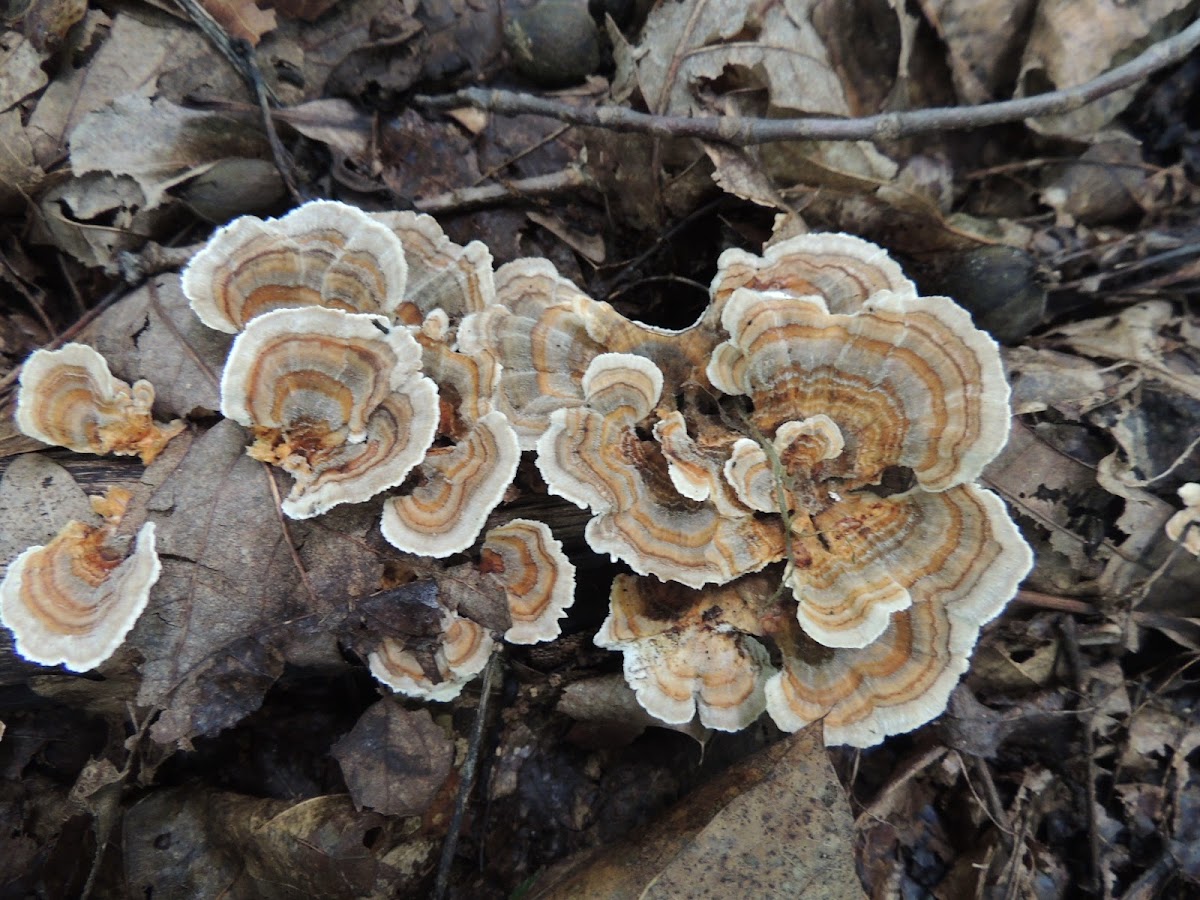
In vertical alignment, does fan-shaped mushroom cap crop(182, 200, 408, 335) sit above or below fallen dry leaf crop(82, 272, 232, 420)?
above

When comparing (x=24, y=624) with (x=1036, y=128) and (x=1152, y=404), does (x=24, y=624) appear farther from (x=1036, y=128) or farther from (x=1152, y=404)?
(x=1036, y=128)

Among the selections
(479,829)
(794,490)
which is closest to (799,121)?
(794,490)

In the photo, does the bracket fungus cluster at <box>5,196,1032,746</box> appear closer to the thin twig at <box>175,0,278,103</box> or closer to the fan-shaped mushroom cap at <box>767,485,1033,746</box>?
the fan-shaped mushroom cap at <box>767,485,1033,746</box>

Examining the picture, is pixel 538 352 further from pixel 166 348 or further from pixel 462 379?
pixel 166 348

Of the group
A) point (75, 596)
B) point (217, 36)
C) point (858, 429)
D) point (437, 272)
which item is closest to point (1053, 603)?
point (858, 429)

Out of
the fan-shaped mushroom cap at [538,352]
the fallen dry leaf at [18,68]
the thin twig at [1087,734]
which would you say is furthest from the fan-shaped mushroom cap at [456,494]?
the thin twig at [1087,734]

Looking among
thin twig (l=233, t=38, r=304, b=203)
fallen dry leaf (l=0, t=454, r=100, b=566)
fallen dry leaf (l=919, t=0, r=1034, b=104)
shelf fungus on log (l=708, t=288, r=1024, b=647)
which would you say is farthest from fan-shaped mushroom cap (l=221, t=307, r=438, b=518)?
fallen dry leaf (l=919, t=0, r=1034, b=104)

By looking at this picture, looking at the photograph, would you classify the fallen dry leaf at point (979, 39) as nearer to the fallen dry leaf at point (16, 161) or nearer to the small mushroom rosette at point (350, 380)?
the small mushroom rosette at point (350, 380)
